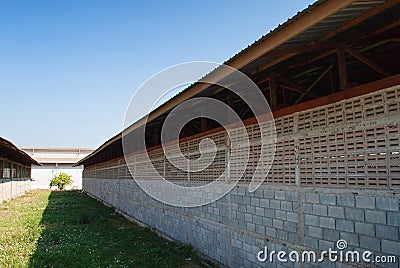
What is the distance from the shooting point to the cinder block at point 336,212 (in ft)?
11.2

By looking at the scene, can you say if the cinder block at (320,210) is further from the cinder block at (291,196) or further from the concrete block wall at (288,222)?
the cinder block at (291,196)

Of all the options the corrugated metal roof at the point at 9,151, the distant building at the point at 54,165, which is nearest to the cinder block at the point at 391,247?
the corrugated metal roof at the point at 9,151

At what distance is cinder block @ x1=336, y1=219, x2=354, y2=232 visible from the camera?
328cm

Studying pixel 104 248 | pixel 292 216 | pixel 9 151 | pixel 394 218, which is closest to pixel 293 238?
pixel 292 216

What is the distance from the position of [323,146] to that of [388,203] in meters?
0.92

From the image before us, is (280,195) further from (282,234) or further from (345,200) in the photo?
(345,200)

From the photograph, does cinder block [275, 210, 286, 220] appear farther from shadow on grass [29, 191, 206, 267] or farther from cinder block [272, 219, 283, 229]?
shadow on grass [29, 191, 206, 267]

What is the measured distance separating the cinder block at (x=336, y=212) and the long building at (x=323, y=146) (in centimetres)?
1

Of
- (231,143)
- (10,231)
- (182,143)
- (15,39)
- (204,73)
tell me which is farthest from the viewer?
(15,39)

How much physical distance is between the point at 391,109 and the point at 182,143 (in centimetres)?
499

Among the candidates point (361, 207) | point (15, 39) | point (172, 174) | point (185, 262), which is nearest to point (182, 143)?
point (172, 174)

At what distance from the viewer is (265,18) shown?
5.61 m

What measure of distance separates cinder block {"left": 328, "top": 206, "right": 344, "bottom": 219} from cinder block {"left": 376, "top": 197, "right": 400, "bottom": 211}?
1.41 ft

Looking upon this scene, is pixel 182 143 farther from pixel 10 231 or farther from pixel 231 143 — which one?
pixel 10 231
